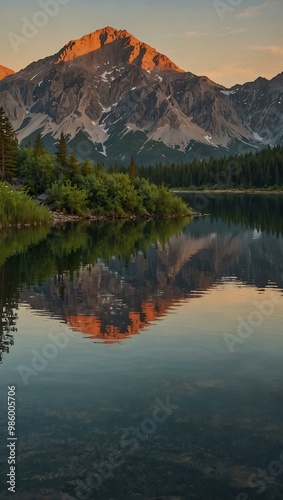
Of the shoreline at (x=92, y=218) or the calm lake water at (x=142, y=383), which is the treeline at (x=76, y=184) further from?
the calm lake water at (x=142, y=383)

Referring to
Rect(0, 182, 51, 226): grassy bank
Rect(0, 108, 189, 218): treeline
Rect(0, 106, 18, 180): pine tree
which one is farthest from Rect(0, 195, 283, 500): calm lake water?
Rect(0, 106, 18, 180): pine tree

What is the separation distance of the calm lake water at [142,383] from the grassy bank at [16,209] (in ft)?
141

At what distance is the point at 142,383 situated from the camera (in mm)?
20547

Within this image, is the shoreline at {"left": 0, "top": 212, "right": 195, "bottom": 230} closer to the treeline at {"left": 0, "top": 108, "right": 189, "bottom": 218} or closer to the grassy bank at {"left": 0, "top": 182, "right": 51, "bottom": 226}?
the treeline at {"left": 0, "top": 108, "right": 189, "bottom": 218}

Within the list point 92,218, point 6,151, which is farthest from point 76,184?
point 6,151

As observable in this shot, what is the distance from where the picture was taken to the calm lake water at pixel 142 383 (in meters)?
14.0

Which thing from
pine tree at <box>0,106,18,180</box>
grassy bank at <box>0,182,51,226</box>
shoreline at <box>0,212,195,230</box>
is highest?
pine tree at <box>0,106,18,180</box>

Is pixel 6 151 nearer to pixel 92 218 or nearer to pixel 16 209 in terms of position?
pixel 92 218

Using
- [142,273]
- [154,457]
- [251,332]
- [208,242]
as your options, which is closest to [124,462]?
[154,457]

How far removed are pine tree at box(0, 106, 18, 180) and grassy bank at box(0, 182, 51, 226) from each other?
28012mm

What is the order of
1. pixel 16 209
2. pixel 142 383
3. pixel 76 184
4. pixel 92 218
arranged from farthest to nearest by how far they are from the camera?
pixel 92 218 → pixel 76 184 → pixel 16 209 → pixel 142 383

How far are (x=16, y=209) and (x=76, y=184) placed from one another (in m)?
30.7

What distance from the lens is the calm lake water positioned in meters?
14.0

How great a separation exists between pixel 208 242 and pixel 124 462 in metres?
62.5
